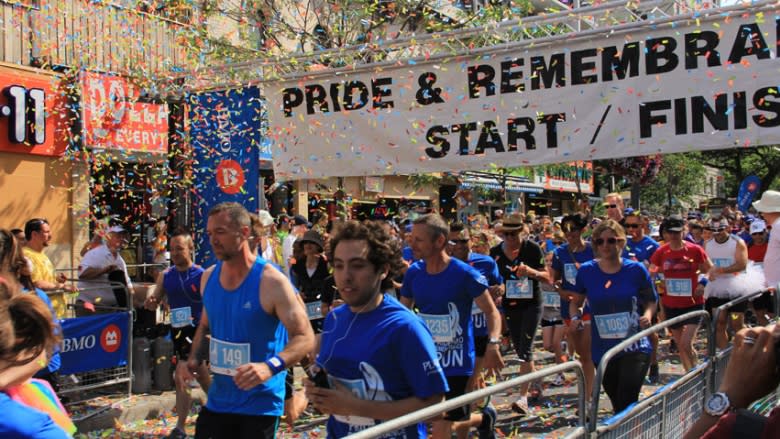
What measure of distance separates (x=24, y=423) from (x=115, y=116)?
35.7 feet

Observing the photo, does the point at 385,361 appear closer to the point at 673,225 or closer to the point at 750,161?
the point at 673,225

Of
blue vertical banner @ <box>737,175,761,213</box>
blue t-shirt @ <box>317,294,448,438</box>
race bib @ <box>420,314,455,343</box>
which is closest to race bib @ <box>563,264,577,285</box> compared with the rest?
race bib @ <box>420,314,455,343</box>

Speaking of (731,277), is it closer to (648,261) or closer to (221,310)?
(648,261)

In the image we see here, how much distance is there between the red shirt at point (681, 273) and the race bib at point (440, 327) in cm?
426

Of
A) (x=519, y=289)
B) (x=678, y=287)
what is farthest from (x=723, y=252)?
(x=519, y=289)

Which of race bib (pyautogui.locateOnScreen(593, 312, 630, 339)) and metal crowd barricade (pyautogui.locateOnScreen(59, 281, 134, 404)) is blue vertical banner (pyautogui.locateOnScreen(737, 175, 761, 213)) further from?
metal crowd barricade (pyautogui.locateOnScreen(59, 281, 134, 404))

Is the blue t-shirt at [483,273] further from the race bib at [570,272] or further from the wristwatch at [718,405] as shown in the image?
the wristwatch at [718,405]

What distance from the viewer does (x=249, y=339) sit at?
427 cm

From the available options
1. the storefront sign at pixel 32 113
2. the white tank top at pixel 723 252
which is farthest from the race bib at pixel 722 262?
the storefront sign at pixel 32 113

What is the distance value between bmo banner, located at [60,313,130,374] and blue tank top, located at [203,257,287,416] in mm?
3987

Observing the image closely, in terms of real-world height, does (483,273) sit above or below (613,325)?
above

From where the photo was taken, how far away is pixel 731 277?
30.5 ft

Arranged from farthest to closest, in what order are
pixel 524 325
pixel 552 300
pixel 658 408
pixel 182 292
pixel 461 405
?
pixel 552 300 < pixel 524 325 < pixel 182 292 < pixel 658 408 < pixel 461 405

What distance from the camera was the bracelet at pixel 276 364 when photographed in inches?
151
